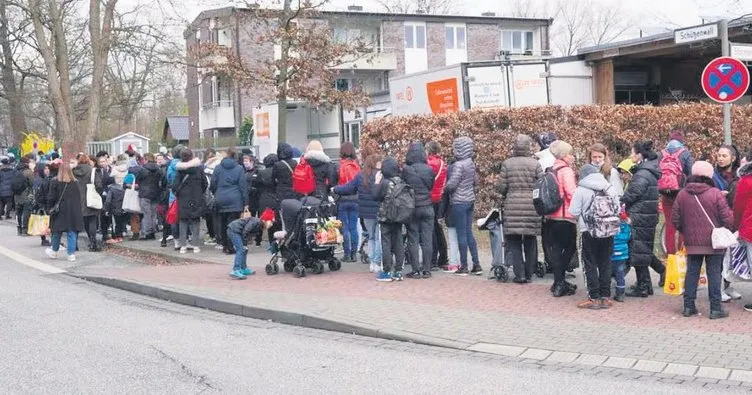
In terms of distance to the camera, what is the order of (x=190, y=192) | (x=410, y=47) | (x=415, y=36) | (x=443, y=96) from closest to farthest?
(x=190, y=192) → (x=443, y=96) → (x=410, y=47) → (x=415, y=36)

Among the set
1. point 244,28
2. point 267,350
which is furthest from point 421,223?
point 244,28

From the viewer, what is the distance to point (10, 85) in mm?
43031

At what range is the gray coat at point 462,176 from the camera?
453 inches

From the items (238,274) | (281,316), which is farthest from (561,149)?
(238,274)

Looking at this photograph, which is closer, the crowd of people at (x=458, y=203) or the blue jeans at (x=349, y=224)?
the crowd of people at (x=458, y=203)

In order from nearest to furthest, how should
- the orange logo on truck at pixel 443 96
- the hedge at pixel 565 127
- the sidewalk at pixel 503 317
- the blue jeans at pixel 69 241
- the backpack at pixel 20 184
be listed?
the sidewalk at pixel 503 317, the blue jeans at pixel 69 241, the hedge at pixel 565 127, the orange logo on truck at pixel 443 96, the backpack at pixel 20 184

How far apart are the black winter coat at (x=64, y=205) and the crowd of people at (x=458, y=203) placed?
2 centimetres

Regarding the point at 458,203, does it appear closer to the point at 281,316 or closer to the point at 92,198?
the point at 281,316

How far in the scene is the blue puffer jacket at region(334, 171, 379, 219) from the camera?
486 inches

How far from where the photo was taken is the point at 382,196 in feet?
37.5

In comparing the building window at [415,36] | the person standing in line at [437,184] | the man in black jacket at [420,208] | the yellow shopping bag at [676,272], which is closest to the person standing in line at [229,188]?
the person standing in line at [437,184]

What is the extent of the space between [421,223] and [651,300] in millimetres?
3178

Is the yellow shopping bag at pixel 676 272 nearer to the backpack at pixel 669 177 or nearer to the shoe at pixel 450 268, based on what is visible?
the backpack at pixel 669 177

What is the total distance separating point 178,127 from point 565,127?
53.3 metres
